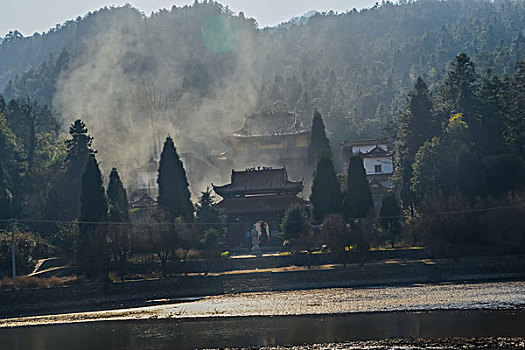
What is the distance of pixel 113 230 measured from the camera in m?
48.0

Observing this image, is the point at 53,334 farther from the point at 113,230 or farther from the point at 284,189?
the point at 284,189

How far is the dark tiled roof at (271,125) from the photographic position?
8606cm

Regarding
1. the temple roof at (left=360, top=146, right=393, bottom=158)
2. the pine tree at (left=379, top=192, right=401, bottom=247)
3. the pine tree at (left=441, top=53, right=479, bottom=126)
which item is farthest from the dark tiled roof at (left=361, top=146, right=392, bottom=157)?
the pine tree at (left=379, top=192, right=401, bottom=247)

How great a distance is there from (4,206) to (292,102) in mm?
84935

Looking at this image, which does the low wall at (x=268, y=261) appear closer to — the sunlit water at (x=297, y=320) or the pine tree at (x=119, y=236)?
the pine tree at (x=119, y=236)

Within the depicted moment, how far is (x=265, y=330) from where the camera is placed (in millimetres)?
31750

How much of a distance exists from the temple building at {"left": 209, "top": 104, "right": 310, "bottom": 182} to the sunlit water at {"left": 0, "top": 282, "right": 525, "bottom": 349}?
41477 millimetres

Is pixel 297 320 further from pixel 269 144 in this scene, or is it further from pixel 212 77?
pixel 212 77

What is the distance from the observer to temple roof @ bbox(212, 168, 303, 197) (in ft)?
200

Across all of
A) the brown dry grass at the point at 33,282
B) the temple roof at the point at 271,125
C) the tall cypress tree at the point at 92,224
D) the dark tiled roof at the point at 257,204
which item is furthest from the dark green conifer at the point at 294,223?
the temple roof at the point at 271,125

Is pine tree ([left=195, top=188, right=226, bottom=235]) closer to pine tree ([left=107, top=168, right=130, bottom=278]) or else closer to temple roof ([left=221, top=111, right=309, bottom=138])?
pine tree ([left=107, top=168, right=130, bottom=278])

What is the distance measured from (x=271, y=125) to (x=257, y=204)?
92.8ft

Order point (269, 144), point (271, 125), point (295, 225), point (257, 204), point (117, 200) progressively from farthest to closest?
1. point (271, 125)
2. point (269, 144)
3. point (257, 204)
4. point (117, 200)
5. point (295, 225)

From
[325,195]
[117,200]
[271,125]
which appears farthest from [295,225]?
[271,125]
